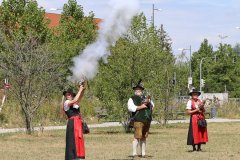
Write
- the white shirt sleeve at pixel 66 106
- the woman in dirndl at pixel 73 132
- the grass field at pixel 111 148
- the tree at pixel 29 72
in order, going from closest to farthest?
the white shirt sleeve at pixel 66 106 → the woman in dirndl at pixel 73 132 → the grass field at pixel 111 148 → the tree at pixel 29 72

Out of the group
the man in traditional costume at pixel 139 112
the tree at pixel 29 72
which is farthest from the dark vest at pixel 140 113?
the tree at pixel 29 72

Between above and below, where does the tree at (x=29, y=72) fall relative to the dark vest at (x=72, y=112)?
above

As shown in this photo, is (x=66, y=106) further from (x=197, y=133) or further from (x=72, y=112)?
(x=197, y=133)

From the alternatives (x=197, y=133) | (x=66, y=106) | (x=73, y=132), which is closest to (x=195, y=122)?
(x=197, y=133)

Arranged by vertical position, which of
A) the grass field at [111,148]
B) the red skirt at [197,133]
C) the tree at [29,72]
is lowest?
the grass field at [111,148]

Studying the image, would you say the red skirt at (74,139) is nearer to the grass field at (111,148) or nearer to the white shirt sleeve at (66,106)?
the white shirt sleeve at (66,106)

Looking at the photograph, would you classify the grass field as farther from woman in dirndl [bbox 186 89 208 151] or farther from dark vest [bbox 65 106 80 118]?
dark vest [bbox 65 106 80 118]

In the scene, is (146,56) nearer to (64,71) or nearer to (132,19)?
(132,19)

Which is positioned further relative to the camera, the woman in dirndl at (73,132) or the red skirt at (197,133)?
the red skirt at (197,133)

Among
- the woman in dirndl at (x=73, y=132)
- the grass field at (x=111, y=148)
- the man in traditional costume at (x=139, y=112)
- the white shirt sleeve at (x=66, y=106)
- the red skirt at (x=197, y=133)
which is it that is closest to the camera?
the white shirt sleeve at (x=66, y=106)

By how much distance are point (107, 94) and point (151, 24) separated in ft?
12.9

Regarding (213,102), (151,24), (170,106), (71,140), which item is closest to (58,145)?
(71,140)

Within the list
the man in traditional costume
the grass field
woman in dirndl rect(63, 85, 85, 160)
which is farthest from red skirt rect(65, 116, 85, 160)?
the grass field

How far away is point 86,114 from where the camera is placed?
41844 mm
